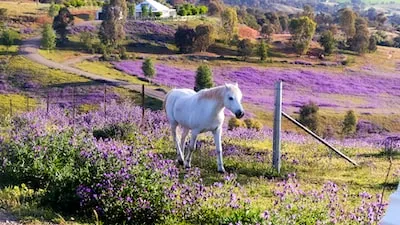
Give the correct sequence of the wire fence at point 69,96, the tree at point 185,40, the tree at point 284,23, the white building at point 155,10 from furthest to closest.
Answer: the tree at point 284,23, the white building at point 155,10, the tree at point 185,40, the wire fence at point 69,96

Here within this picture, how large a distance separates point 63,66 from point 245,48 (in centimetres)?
2219

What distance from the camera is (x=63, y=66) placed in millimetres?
52375

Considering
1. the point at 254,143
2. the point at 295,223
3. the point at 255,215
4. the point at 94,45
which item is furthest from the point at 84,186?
the point at 94,45

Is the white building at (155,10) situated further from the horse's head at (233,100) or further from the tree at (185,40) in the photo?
the horse's head at (233,100)

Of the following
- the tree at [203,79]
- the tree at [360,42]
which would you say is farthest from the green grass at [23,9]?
the tree at [360,42]

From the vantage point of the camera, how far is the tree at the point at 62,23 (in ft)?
216

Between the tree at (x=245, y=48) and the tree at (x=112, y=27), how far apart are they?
1361 cm

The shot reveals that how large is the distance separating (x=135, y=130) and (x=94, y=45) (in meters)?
51.6

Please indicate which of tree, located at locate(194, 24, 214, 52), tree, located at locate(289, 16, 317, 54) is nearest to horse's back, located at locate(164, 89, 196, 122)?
tree, located at locate(194, 24, 214, 52)

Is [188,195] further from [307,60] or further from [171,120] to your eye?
[307,60]

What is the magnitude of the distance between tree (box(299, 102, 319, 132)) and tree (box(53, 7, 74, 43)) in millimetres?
34687

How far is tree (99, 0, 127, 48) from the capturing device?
65812 millimetres

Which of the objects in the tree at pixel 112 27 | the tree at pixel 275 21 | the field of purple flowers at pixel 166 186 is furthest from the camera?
the tree at pixel 275 21

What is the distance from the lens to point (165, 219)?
6.45 meters
